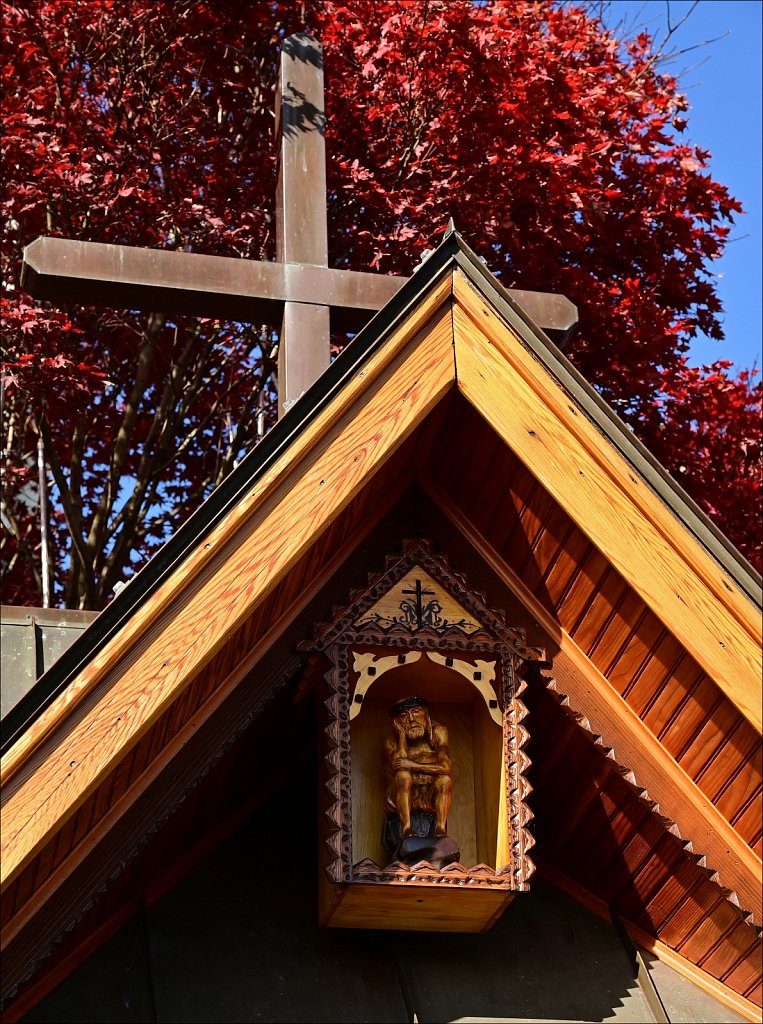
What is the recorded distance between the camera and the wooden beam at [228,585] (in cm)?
434

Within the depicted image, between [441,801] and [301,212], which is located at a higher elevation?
[301,212]

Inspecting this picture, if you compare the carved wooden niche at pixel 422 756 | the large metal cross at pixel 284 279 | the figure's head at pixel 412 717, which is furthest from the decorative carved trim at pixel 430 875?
the large metal cross at pixel 284 279

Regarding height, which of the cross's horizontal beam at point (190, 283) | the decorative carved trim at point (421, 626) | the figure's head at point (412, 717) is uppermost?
the cross's horizontal beam at point (190, 283)

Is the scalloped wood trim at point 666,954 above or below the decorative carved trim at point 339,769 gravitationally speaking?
below

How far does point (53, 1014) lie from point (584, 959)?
187 centimetres

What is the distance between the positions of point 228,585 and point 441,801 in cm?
122

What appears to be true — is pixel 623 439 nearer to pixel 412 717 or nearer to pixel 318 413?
pixel 318 413

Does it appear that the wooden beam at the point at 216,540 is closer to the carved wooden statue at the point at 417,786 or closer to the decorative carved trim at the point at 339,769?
the decorative carved trim at the point at 339,769

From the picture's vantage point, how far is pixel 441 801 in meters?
5.38

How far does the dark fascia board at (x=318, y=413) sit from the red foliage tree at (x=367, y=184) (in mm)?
4630

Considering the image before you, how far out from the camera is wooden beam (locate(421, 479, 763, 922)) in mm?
5316

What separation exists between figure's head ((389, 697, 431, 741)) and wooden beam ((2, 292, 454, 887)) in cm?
92

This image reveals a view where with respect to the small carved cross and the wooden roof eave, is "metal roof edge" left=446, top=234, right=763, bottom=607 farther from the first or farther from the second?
the small carved cross

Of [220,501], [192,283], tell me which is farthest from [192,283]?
[220,501]
